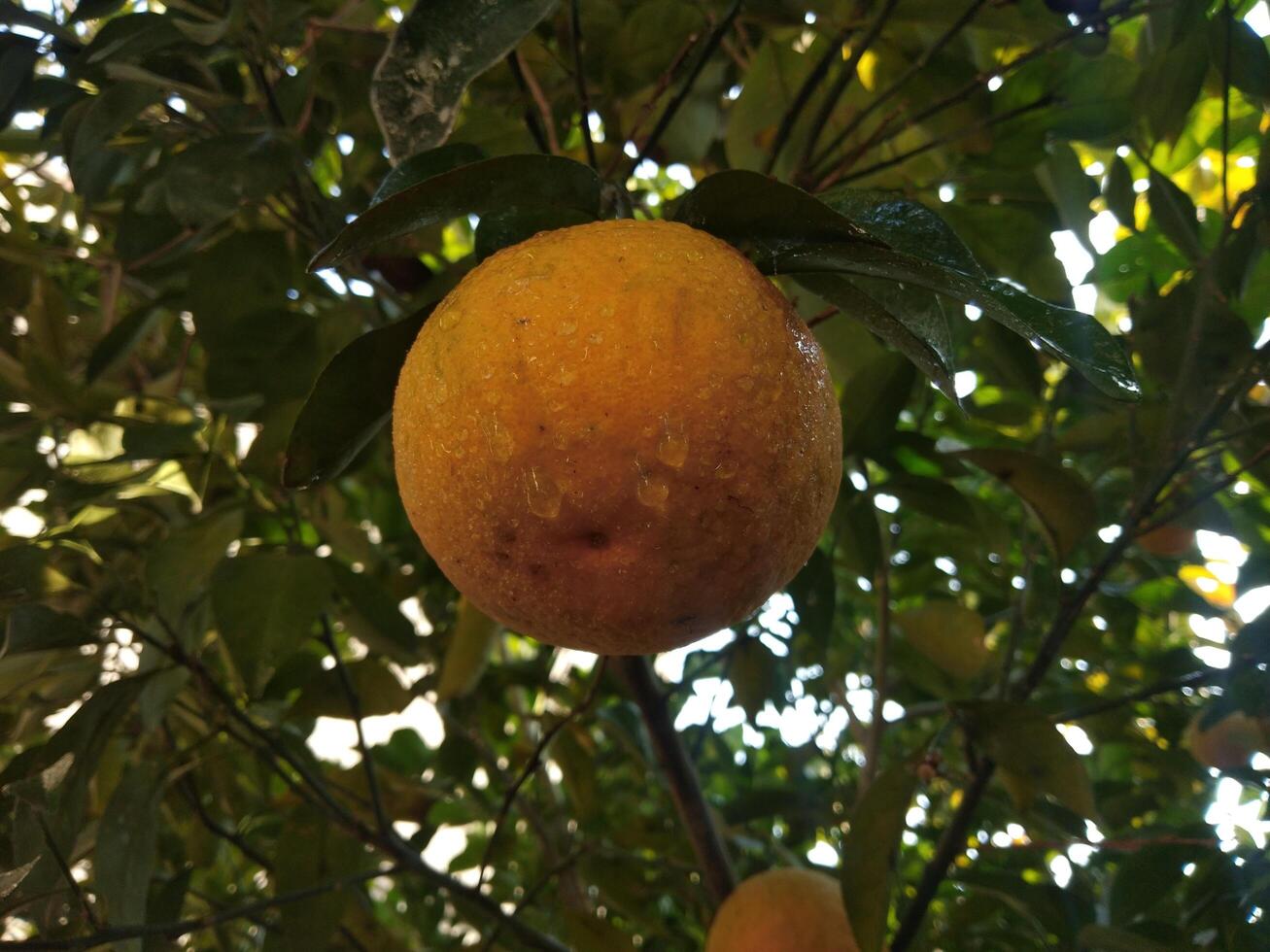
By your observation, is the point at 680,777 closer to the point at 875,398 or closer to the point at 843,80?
the point at 875,398

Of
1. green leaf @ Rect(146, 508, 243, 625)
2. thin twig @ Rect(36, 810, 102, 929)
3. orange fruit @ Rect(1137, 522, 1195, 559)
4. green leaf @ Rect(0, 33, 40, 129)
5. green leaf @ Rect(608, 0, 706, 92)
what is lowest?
thin twig @ Rect(36, 810, 102, 929)

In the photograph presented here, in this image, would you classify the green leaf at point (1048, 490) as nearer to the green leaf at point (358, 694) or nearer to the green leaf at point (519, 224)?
the green leaf at point (519, 224)

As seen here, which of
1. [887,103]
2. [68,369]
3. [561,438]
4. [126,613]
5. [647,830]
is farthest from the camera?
[647,830]

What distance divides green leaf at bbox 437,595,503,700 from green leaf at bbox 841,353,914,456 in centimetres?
42

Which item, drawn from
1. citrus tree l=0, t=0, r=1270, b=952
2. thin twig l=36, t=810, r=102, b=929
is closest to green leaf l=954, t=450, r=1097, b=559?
citrus tree l=0, t=0, r=1270, b=952

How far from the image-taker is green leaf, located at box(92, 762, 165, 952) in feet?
2.42

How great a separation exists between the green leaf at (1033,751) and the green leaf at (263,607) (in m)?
0.57

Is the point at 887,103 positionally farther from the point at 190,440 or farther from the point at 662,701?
the point at 190,440

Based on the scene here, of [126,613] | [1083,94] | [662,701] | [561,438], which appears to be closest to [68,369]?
[126,613]

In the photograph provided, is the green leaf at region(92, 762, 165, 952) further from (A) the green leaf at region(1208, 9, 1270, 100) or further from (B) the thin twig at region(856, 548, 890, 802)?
(A) the green leaf at region(1208, 9, 1270, 100)

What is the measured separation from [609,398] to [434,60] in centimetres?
22

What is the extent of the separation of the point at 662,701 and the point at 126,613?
53 cm

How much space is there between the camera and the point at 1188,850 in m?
0.94

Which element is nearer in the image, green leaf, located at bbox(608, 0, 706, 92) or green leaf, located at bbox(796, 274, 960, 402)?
green leaf, located at bbox(796, 274, 960, 402)
